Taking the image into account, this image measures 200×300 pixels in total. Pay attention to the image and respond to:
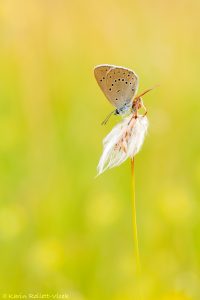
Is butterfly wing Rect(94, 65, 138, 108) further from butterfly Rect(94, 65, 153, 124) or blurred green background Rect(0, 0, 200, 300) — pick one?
blurred green background Rect(0, 0, 200, 300)

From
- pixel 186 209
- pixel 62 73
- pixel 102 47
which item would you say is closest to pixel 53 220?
pixel 186 209

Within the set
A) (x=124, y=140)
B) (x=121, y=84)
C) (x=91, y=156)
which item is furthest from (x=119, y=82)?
(x=91, y=156)

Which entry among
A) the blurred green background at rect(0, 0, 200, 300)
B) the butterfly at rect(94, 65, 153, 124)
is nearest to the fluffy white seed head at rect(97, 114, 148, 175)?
the butterfly at rect(94, 65, 153, 124)

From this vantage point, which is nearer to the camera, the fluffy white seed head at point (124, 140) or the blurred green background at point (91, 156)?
the fluffy white seed head at point (124, 140)

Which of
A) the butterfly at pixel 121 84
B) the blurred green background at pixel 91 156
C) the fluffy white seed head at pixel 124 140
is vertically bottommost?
the blurred green background at pixel 91 156

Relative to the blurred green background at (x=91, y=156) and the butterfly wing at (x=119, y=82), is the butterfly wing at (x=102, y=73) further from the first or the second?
the blurred green background at (x=91, y=156)

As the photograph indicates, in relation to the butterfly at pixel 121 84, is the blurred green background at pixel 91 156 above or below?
below

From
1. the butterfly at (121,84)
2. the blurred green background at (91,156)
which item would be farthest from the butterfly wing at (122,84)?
the blurred green background at (91,156)
